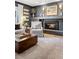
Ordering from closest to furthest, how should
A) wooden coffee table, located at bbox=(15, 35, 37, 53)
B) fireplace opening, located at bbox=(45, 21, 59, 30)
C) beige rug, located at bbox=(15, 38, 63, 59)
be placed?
beige rug, located at bbox=(15, 38, 63, 59) < wooden coffee table, located at bbox=(15, 35, 37, 53) < fireplace opening, located at bbox=(45, 21, 59, 30)

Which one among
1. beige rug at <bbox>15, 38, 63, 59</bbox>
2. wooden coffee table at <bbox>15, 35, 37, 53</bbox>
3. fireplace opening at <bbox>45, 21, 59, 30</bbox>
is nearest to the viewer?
beige rug at <bbox>15, 38, 63, 59</bbox>

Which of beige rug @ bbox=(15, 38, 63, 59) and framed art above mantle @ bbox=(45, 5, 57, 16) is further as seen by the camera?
framed art above mantle @ bbox=(45, 5, 57, 16)

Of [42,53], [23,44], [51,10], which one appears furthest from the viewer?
[51,10]

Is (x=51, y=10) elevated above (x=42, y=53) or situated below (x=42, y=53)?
above

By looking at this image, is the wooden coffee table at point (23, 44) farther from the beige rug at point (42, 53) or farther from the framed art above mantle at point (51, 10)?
the framed art above mantle at point (51, 10)

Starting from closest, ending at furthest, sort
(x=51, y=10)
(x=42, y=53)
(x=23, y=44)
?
(x=42, y=53) < (x=23, y=44) < (x=51, y=10)

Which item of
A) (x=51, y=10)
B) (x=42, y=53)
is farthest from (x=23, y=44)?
(x=51, y=10)

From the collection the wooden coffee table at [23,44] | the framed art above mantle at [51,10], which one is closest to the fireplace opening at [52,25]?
the framed art above mantle at [51,10]

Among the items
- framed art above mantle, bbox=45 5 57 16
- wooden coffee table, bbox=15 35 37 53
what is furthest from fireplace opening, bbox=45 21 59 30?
wooden coffee table, bbox=15 35 37 53

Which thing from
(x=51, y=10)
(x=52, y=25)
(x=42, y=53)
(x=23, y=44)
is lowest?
(x=42, y=53)

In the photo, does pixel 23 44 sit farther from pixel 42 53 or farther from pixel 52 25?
pixel 52 25

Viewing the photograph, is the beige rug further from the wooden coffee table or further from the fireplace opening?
the fireplace opening
